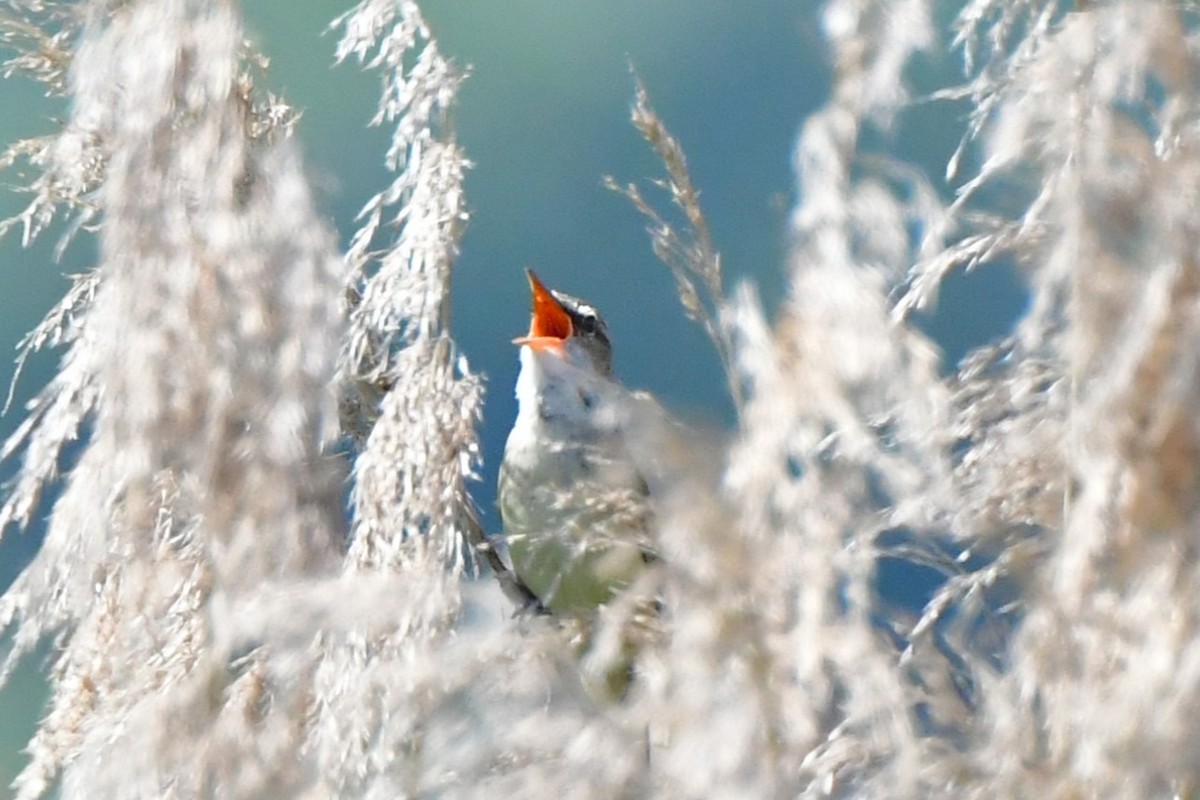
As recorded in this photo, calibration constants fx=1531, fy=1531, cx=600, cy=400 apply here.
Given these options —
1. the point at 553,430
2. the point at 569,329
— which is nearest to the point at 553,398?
the point at 553,430

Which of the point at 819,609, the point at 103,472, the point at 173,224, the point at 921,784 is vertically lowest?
the point at 921,784

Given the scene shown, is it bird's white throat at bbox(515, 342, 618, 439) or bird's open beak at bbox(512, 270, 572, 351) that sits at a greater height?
bird's open beak at bbox(512, 270, 572, 351)

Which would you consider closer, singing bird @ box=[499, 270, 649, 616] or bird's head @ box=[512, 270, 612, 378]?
singing bird @ box=[499, 270, 649, 616]

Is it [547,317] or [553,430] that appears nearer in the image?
[553,430]

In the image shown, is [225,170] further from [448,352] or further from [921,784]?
[921,784]

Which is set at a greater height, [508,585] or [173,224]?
[173,224]

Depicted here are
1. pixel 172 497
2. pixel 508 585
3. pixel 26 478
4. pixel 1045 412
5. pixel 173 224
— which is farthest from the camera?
pixel 508 585

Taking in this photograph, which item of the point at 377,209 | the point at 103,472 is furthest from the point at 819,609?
the point at 377,209

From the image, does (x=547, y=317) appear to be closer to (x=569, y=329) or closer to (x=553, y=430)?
(x=569, y=329)
